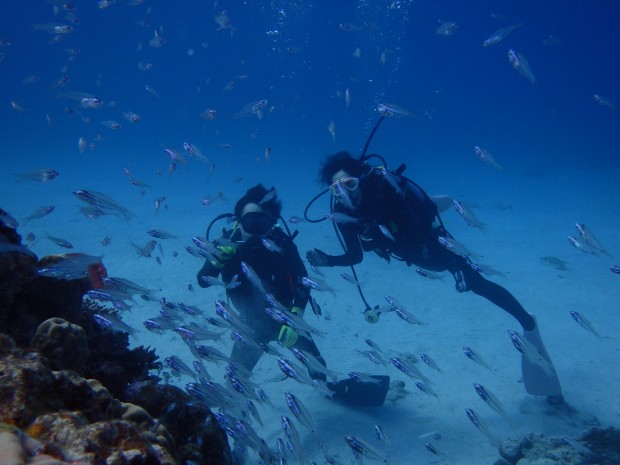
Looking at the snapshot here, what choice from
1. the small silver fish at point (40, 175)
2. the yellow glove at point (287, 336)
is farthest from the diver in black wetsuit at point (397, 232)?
the small silver fish at point (40, 175)

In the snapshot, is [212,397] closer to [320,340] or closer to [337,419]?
[337,419]

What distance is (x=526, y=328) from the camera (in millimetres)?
6887

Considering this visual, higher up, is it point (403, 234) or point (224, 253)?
point (403, 234)

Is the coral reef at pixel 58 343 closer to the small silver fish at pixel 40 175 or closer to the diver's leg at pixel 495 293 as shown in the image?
the small silver fish at pixel 40 175

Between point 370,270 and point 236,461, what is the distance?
9659 millimetres

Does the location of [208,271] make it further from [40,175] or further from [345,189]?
[40,175]

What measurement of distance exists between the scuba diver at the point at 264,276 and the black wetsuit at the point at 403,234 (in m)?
0.85

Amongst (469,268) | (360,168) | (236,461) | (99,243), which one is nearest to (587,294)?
(469,268)

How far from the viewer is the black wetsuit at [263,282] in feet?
20.4

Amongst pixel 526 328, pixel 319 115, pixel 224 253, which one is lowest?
pixel 319 115

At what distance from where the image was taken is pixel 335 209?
632 cm

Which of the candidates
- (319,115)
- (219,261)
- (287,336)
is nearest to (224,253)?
(219,261)

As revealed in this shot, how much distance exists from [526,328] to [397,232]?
3207 mm

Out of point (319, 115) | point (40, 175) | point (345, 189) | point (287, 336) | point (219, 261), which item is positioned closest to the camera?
point (287, 336)
